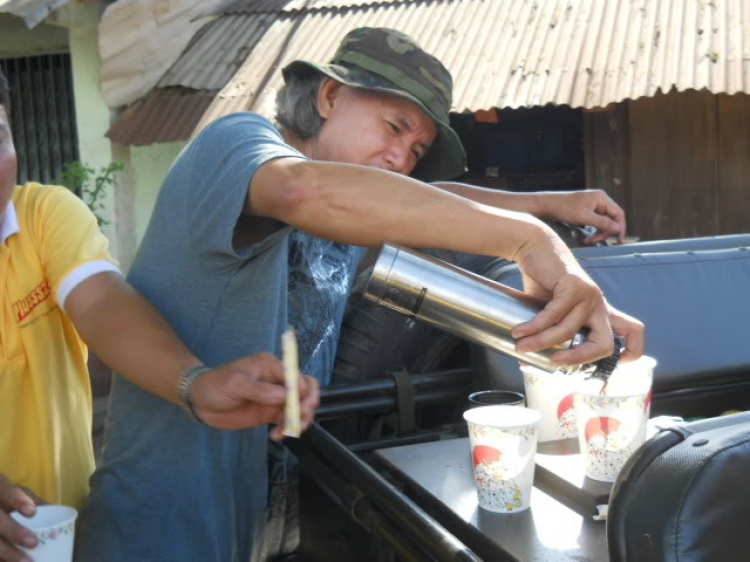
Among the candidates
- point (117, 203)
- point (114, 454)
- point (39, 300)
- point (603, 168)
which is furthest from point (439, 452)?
point (117, 203)

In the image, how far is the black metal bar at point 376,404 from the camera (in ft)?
5.45

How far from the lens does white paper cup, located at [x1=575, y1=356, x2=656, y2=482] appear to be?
1210mm

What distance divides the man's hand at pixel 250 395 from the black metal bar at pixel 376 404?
0.48 meters

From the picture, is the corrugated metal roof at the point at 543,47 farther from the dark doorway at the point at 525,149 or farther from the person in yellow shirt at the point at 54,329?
the person in yellow shirt at the point at 54,329

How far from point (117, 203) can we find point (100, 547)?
4.89 metres

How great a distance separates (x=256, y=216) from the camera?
120 centimetres

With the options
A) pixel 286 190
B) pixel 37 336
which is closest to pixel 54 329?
pixel 37 336

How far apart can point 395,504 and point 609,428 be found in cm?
35

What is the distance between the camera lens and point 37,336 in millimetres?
1502

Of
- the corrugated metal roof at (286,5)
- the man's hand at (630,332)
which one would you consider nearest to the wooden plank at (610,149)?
the corrugated metal roof at (286,5)

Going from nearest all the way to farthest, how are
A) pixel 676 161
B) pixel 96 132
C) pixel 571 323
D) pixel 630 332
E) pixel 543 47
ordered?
pixel 571 323 → pixel 630 332 → pixel 543 47 → pixel 676 161 → pixel 96 132

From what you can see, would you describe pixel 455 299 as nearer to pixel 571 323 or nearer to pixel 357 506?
pixel 571 323

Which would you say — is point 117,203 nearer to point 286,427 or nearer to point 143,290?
point 143,290

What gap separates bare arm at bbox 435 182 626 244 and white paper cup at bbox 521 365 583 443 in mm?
696
